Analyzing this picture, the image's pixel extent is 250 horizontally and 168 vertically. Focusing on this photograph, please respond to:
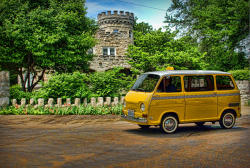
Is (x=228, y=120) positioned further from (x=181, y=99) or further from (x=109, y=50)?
(x=109, y=50)

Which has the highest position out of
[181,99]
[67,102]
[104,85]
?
[104,85]

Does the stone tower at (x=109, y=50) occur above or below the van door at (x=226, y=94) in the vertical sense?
above

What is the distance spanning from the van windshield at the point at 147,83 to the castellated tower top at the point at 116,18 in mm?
33020

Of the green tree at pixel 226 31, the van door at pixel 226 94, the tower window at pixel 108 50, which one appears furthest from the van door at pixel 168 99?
the tower window at pixel 108 50

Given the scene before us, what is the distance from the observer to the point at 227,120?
9625 mm

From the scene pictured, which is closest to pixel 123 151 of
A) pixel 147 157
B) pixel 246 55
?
pixel 147 157

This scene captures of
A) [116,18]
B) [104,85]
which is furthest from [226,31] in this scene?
[116,18]

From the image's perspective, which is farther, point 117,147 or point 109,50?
point 109,50

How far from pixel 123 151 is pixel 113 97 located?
8.36 meters

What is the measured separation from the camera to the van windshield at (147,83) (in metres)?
8.56

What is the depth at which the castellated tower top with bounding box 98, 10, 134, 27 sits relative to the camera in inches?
1609

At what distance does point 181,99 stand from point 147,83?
123cm

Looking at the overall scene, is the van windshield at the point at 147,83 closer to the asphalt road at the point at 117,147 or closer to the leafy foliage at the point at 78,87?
the asphalt road at the point at 117,147

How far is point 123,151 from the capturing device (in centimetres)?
618
